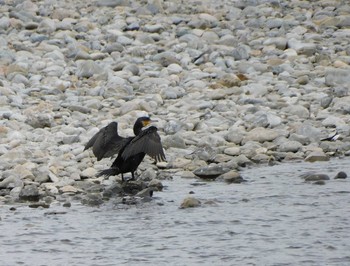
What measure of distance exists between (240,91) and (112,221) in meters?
5.73

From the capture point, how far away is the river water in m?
9.30

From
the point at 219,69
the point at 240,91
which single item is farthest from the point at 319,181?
the point at 219,69

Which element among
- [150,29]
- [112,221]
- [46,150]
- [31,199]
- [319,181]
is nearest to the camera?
[112,221]

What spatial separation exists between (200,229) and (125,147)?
223cm

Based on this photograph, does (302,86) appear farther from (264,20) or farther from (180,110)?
(264,20)

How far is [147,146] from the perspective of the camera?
1181cm

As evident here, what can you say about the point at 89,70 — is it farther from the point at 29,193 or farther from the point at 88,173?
the point at 29,193

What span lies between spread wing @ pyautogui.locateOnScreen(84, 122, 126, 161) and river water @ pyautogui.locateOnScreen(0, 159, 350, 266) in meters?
0.77

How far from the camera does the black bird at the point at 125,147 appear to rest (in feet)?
38.8

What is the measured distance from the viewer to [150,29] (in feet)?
63.5

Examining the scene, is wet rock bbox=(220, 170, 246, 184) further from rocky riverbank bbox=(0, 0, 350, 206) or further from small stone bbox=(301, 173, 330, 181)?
small stone bbox=(301, 173, 330, 181)

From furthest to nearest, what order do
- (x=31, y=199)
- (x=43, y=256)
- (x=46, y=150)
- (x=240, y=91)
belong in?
(x=240, y=91), (x=46, y=150), (x=31, y=199), (x=43, y=256)

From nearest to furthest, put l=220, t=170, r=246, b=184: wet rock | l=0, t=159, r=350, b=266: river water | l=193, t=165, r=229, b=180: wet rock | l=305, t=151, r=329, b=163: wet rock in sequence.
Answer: l=0, t=159, r=350, b=266: river water, l=220, t=170, r=246, b=184: wet rock, l=193, t=165, r=229, b=180: wet rock, l=305, t=151, r=329, b=163: wet rock

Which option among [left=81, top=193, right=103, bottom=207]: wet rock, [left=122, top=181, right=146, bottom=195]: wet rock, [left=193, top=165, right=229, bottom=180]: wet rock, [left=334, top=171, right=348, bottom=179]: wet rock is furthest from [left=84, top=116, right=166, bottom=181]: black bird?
[left=334, top=171, right=348, bottom=179]: wet rock
